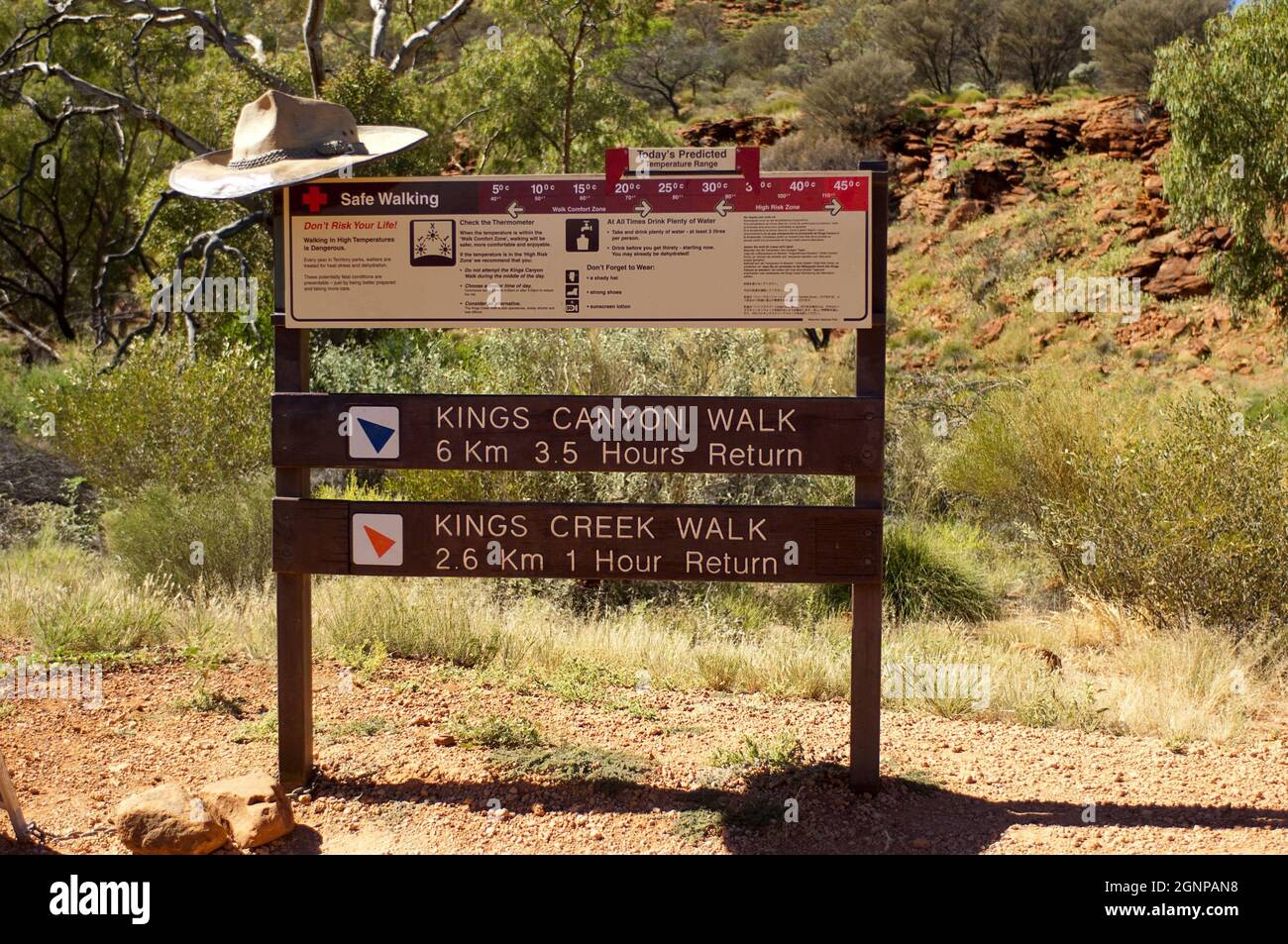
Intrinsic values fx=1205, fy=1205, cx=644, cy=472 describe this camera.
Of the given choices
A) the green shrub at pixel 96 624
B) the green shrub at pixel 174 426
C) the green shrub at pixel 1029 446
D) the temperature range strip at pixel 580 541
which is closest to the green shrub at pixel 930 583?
the green shrub at pixel 1029 446

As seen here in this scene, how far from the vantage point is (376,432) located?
439cm

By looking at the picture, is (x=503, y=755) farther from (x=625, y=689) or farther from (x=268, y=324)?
(x=268, y=324)

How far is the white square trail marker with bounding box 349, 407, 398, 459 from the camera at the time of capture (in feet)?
14.4

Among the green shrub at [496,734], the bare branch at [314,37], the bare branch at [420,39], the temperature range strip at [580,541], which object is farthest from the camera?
the bare branch at [420,39]

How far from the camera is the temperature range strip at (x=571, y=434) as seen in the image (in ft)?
13.9

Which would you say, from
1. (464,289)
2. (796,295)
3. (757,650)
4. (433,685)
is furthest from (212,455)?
(796,295)

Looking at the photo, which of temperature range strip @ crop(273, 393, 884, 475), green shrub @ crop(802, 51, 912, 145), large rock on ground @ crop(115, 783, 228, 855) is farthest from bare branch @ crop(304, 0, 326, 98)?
green shrub @ crop(802, 51, 912, 145)

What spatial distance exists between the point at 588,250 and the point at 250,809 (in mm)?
2207

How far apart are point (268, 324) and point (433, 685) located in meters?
8.75

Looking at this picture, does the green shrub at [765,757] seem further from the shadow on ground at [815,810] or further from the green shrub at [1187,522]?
the green shrub at [1187,522]

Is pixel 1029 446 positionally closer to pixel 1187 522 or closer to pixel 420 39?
pixel 1187 522

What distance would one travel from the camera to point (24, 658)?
599 cm

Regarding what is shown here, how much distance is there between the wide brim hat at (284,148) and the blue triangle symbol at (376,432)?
2.89 ft

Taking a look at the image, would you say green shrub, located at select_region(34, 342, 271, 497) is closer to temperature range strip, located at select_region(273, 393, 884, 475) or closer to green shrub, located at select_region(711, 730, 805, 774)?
temperature range strip, located at select_region(273, 393, 884, 475)
